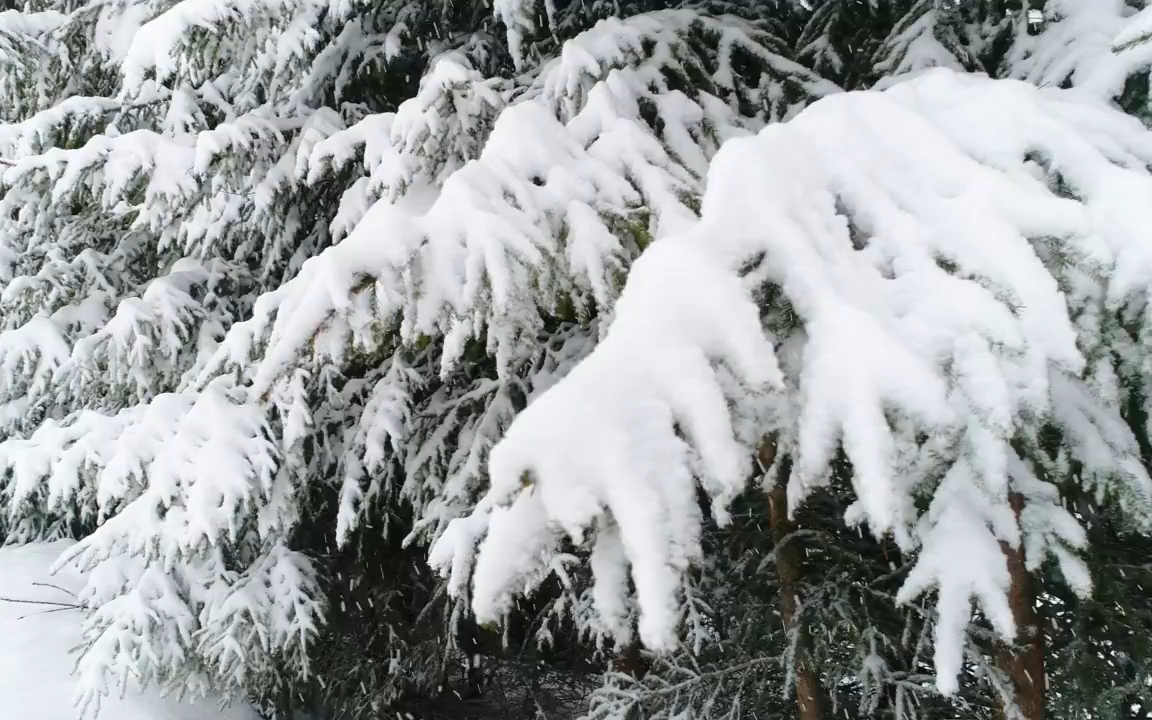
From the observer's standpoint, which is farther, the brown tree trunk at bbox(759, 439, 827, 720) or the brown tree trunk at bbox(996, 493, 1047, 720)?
the brown tree trunk at bbox(759, 439, 827, 720)

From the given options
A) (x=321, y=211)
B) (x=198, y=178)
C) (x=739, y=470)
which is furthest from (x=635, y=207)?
(x=321, y=211)

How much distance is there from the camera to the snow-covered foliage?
100cm

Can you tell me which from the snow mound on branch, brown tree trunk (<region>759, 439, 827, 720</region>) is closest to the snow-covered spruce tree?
the snow mound on branch

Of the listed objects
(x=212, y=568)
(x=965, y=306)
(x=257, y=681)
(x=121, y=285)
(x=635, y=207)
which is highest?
(x=965, y=306)

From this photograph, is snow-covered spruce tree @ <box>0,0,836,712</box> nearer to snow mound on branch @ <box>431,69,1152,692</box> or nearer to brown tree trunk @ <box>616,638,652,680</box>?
snow mound on branch @ <box>431,69,1152,692</box>

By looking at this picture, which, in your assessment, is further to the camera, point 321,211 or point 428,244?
point 321,211

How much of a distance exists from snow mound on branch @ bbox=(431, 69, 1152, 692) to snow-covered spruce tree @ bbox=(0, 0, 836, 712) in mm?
400

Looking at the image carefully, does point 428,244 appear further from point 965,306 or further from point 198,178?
point 198,178

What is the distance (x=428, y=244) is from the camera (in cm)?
157

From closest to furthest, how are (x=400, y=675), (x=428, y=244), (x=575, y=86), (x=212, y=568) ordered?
(x=428, y=244), (x=575, y=86), (x=212, y=568), (x=400, y=675)

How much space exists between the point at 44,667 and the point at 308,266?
3.56m

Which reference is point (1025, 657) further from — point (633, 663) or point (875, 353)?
point (633, 663)

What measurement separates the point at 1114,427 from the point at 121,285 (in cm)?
425

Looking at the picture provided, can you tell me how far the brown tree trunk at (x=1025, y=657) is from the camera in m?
1.77
